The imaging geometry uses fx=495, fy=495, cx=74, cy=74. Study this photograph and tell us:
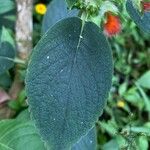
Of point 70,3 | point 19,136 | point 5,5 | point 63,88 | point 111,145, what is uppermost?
point 70,3

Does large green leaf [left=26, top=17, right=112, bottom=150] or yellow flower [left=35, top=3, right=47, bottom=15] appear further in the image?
yellow flower [left=35, top=3, right=47, bottom=15]

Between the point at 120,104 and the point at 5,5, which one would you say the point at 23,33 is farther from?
the point at 120,104

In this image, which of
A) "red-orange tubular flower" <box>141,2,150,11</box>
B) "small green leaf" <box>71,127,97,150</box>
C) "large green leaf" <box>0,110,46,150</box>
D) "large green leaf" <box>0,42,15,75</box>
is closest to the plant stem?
"large green leaf" <box>0,42,15,75</box>

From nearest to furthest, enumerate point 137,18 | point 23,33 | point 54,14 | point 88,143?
point 137,18 → point 88,143 → point 54,14 → point 23,33

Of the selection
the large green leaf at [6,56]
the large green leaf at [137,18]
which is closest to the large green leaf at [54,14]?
the large green leaf at [6,56]

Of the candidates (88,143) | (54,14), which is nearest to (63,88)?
(88,143)

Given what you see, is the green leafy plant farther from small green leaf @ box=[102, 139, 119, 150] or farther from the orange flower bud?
small green leaf @ box=[102, 139, 119, 150]

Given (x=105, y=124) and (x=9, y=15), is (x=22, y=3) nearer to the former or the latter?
(x=9, y=15)

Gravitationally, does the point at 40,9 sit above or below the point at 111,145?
above
